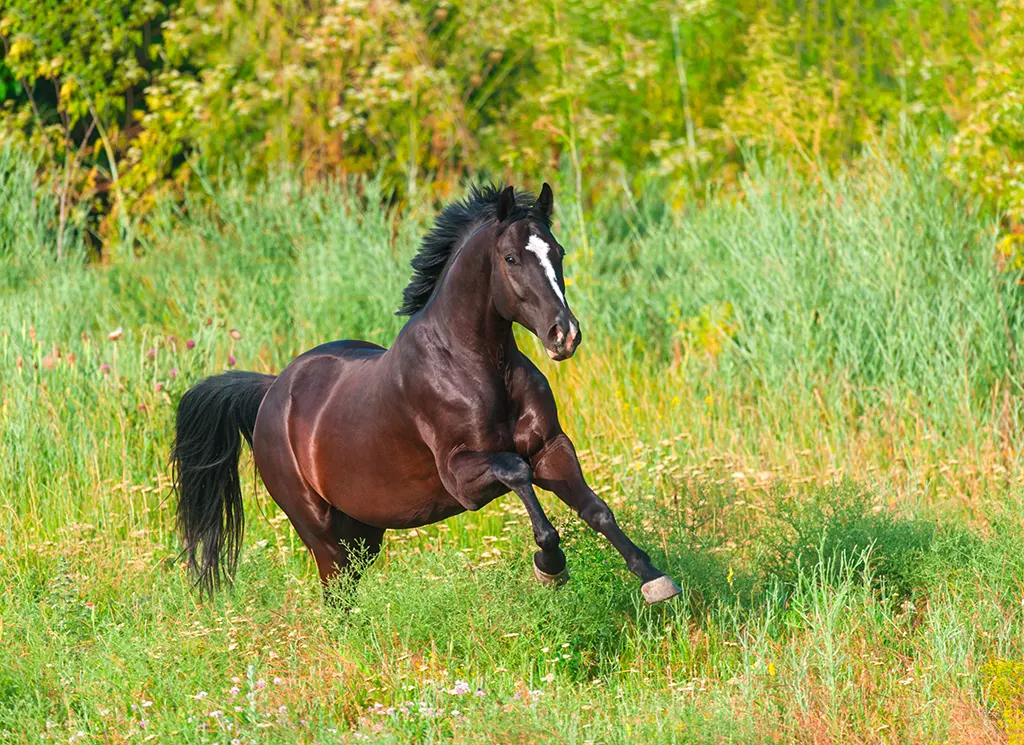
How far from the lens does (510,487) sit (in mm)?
4363

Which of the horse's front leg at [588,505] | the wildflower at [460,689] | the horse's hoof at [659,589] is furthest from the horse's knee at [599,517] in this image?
the wildflower at [460,689]

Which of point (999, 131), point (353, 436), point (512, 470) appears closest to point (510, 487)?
point (512, 470)

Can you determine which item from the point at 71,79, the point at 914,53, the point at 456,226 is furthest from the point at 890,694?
the point at 71,79

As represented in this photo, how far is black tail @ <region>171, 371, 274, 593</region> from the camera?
19.5ft

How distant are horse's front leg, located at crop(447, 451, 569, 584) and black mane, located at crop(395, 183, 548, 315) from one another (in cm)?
79

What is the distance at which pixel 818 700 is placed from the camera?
430 centimetres

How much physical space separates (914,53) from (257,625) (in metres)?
10.1

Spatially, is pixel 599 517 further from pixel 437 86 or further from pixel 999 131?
pixel 437 86

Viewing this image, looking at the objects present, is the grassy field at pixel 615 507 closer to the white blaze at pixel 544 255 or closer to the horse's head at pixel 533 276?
the horse's head at pixel 533 276

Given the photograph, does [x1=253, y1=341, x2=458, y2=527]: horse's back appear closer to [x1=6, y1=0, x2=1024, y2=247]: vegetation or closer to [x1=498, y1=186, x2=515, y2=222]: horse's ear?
A: [x1=498, y1=186, x2=515, y2=222]: horse's ear

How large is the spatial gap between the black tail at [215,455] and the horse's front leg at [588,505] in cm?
186

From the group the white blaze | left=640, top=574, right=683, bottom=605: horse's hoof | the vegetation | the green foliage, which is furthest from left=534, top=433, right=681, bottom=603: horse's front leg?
the vegetation

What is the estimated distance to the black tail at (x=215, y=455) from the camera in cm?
593

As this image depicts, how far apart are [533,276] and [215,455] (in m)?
2.35
